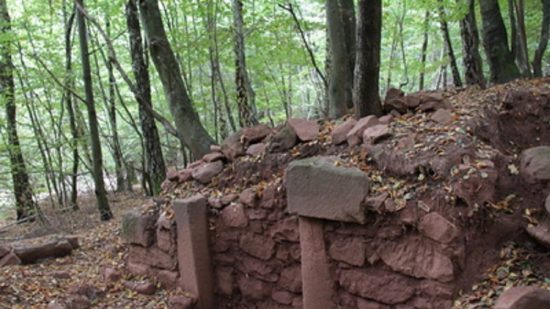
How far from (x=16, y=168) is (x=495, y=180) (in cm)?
987

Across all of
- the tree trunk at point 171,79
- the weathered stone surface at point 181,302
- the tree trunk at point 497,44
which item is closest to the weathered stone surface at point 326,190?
the weathered stone surface at point 181,302

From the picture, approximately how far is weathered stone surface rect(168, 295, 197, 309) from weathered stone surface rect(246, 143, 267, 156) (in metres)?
1.56

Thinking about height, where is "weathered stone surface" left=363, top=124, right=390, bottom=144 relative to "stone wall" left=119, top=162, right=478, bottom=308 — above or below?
above

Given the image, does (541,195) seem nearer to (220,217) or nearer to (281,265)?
(281,265)

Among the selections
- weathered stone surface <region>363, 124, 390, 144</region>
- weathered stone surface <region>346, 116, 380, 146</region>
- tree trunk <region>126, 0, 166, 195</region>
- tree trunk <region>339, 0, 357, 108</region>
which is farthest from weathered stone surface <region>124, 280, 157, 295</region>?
tree trunk <region>339, 0, 357, 108</region>

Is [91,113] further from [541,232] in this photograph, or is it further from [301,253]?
[541,232]

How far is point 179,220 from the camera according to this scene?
165 inches

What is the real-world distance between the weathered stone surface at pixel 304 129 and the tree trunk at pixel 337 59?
2.60 feet

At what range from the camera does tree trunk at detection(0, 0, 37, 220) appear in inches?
368

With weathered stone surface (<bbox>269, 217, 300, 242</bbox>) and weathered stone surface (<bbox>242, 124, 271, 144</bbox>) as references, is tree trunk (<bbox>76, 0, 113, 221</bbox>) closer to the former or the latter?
weathered stone surface (<bbox>242, 124, 271, 144</bbox>)

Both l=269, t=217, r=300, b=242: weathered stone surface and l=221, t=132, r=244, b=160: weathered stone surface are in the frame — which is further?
l=221, t=132, r=244, b=160: weathered stone surface

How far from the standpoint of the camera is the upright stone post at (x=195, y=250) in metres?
4.08

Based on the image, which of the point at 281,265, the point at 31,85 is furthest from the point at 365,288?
the point at 31,85

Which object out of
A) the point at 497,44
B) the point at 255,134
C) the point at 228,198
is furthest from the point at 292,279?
Result: the point at 497,44
